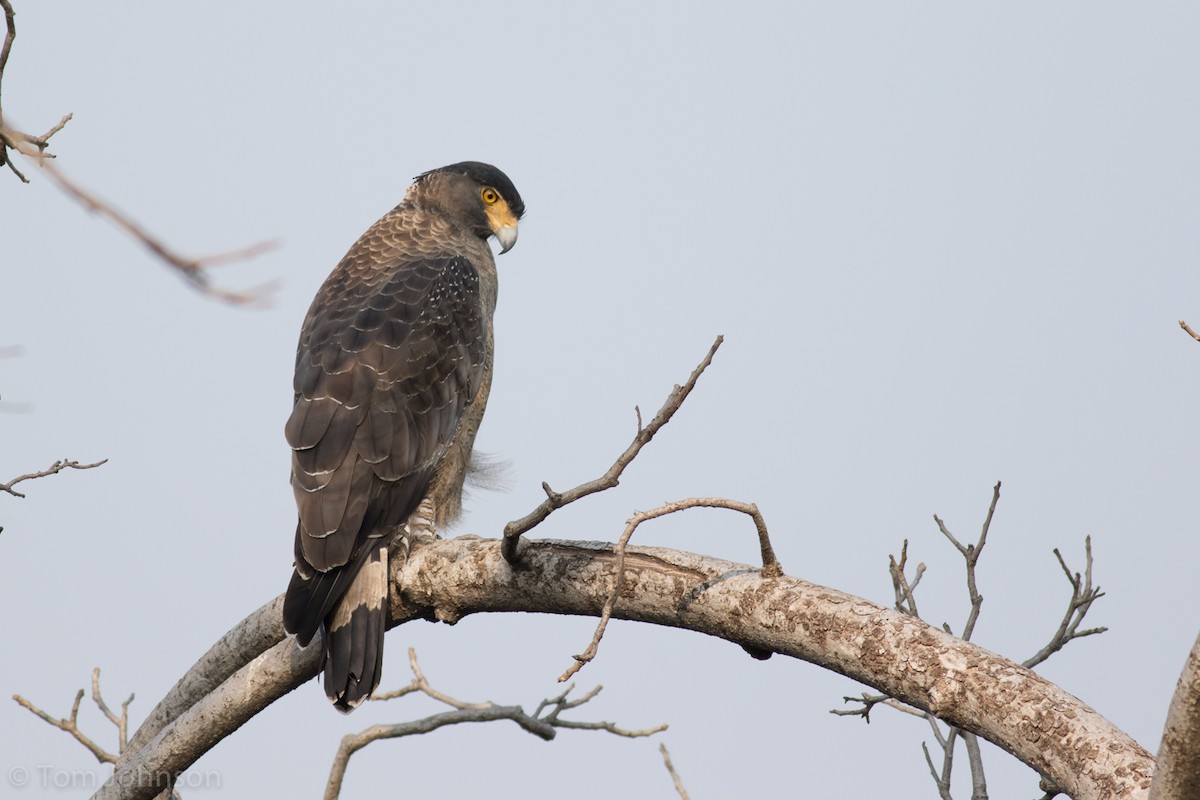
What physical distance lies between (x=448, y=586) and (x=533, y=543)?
57 centimetres

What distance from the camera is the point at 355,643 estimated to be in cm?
443

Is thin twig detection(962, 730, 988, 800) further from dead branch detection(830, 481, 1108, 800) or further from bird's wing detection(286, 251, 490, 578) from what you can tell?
bird's wing detection(286, 251, 490, 578)

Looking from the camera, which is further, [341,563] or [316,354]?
[316,354]

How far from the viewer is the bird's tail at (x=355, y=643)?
4.39 metres

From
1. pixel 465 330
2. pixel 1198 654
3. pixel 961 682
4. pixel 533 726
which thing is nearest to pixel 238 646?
pixel 533 726

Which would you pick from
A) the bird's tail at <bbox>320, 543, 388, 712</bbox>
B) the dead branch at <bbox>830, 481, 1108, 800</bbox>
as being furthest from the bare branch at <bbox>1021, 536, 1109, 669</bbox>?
the bird's tail at <bbox>320, 543, 388, 712</bbox>

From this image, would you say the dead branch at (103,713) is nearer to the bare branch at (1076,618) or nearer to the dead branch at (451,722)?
the dead branch at (451,722)

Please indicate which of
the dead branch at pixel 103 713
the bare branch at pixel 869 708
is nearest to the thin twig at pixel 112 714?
the dead branch at pixel 103 713

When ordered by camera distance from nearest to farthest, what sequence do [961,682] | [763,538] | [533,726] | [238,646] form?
[961,682]
[763,538]
[533,726]
[238,646]

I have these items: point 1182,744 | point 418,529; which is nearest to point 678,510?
point 1182,744

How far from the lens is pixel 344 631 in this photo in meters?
4.44

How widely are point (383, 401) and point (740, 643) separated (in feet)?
7.21

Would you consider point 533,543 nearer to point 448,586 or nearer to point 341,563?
point 448,586

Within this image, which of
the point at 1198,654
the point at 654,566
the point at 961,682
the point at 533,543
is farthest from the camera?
the point at 533,543
